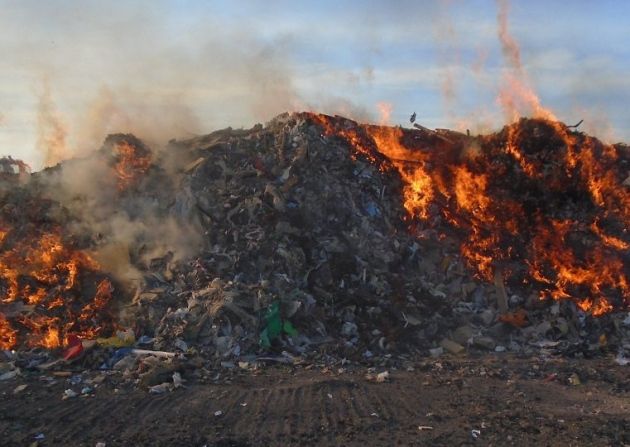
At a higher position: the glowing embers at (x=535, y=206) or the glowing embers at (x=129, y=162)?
the glowing embers at (x=129, y=162)

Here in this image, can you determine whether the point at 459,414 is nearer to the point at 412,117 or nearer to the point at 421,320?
the point at 421,320

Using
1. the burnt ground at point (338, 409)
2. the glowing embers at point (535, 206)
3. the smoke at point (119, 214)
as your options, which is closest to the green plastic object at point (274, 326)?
the burnt ground at point (338, 409)

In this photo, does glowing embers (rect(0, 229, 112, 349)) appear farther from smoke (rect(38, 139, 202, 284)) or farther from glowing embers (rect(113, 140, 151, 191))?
glowing embers (rect(113, 140, 151, 191))

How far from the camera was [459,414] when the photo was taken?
6.65m

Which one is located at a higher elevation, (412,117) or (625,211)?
(412,117)

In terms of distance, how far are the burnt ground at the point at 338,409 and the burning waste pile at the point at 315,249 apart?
888 millimetres

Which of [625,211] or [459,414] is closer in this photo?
[459,414]

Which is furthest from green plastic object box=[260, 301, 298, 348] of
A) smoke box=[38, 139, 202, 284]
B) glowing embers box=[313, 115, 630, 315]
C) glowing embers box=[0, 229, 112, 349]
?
glowing embers box=[313, 115, 630, 315]

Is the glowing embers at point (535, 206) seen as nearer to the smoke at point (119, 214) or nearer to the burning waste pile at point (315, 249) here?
the burning waste pile at point (315, 249)

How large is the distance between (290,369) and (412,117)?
26.7 feet

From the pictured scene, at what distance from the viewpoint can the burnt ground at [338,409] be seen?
6012 millimetres

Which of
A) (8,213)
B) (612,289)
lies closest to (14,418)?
(8,213)

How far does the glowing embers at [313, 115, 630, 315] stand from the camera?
37.8ft

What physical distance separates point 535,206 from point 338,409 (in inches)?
309
